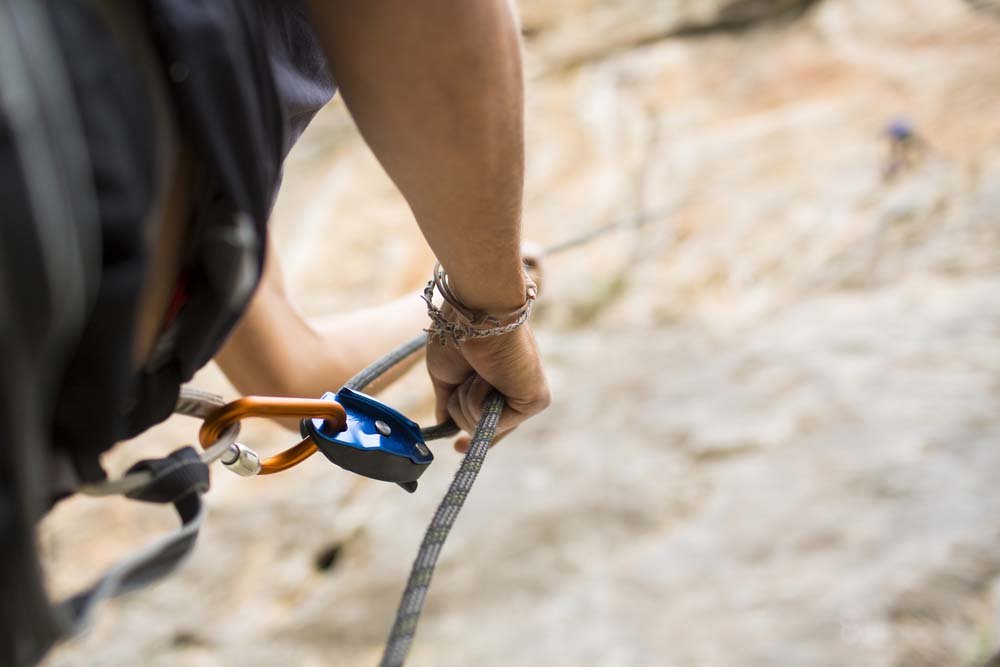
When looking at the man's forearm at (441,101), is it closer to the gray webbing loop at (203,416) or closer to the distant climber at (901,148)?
the gray webbing loop at (203,416)

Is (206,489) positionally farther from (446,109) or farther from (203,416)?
(446,109)

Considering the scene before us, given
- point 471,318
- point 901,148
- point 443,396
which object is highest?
point 471,318

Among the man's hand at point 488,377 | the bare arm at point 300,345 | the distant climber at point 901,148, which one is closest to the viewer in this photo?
the man's hand at point 488,377

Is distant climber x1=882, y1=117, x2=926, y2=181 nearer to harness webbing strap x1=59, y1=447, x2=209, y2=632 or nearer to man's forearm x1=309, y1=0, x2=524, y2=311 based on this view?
man's forearm x1=309, y1=0, x2=524, y2=311

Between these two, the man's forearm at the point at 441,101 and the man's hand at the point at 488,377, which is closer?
the man's forearm at the point at 441,101

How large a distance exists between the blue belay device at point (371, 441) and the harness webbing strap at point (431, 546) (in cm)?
6

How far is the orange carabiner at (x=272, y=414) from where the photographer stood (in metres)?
0.49

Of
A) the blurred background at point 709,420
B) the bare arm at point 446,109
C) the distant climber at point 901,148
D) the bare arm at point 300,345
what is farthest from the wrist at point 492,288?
the distant climber at point 901,148

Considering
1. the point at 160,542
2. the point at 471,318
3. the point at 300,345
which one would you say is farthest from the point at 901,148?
the point at 160,542

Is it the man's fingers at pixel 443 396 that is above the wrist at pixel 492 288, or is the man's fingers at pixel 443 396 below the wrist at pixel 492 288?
below

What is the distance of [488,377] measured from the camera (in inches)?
25.0

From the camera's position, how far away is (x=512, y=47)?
426 millimetres

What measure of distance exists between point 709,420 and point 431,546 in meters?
1.34

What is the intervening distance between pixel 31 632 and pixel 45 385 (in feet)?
0.34
